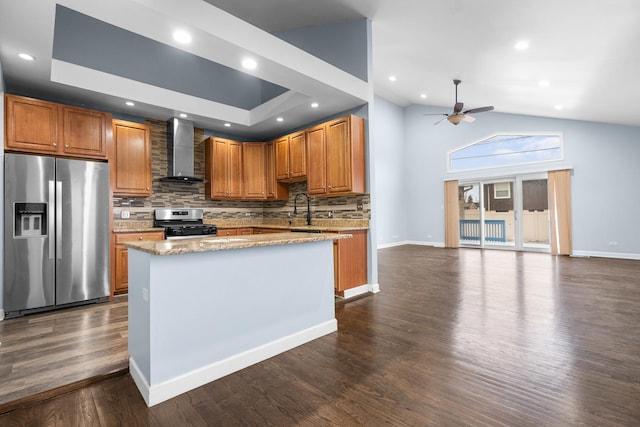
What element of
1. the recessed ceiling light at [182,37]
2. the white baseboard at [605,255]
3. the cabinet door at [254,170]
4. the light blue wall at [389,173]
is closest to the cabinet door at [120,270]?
the cabinet door at [254,170]

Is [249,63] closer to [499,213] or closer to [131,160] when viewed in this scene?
[131,160]

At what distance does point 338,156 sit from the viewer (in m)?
4.38

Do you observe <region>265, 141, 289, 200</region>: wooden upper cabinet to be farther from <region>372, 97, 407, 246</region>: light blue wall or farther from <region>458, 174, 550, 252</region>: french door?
<region>458, 174, 550, 252</region>: french door

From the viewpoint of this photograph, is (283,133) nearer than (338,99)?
No

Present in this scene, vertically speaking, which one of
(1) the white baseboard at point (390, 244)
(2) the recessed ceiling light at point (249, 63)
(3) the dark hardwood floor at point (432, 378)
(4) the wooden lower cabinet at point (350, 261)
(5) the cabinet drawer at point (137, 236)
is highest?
(2) the recessed ceiling light at point (249, 63)

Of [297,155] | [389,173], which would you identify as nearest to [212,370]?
[297,155]

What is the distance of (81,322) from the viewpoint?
3205mm

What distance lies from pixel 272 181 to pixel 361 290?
2.74 metres

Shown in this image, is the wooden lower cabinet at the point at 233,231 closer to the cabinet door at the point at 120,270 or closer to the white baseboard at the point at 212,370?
the cabinet door at the point at 120,270

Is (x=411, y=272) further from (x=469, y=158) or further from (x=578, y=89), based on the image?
(x=469, y=158)

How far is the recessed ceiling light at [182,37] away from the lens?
2538mm

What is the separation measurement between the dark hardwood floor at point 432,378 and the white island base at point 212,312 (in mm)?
111

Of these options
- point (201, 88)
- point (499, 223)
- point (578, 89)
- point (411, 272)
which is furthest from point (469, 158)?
point (201, 88)

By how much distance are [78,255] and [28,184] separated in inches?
37.1
